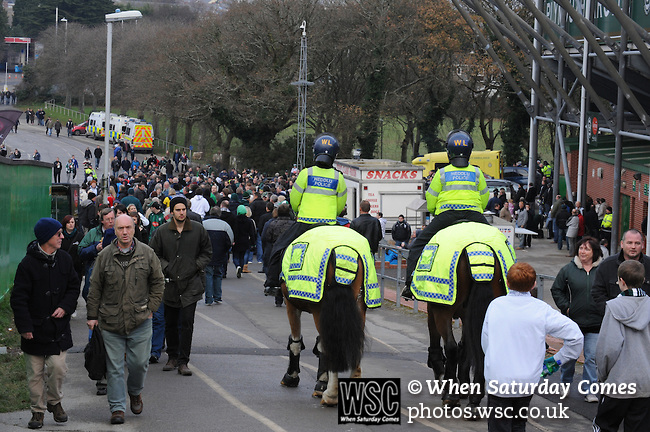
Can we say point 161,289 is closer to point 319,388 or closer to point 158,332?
point 319,388

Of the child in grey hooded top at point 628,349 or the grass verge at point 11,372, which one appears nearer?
the child in grey hooded top at point 628,349

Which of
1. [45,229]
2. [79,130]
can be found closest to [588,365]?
[45,229]

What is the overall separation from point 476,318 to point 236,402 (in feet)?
8.13

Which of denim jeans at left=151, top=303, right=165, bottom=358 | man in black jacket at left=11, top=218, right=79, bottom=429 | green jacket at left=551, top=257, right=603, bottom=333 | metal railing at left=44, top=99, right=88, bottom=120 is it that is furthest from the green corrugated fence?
metal railing at left=44, top=99, right=88, bottom=120

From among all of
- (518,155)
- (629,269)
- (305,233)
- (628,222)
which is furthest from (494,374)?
(518,155)

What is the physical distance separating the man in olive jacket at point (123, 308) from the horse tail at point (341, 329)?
1.59m

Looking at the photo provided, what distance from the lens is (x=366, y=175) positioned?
29656 millimetres

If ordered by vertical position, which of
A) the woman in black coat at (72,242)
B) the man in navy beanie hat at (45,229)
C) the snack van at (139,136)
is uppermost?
the snack van at (139,136)

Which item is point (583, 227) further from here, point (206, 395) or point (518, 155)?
point (518, 155)

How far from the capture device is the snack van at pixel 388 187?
29.7 meters

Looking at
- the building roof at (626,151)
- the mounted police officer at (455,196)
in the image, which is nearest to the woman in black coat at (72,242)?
the mounted police officer at (455,196)

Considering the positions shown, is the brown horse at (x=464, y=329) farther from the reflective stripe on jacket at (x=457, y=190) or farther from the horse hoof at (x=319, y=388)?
the horse hoof at (x=319, y=388)

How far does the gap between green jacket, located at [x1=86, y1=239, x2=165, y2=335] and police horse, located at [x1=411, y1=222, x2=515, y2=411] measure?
2668 mm

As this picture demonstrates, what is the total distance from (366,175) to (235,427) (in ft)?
69.8
